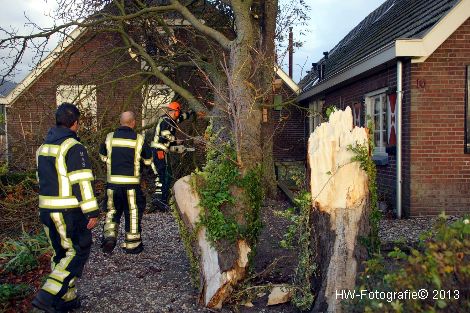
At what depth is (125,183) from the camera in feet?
21.4

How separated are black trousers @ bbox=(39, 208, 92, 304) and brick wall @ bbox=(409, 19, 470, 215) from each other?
621 centimetres

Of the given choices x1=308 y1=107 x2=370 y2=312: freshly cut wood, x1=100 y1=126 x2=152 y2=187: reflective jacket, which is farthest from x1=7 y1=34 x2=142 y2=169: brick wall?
x1=308 y1=107 x2=370 y2=312: freshly cut wood

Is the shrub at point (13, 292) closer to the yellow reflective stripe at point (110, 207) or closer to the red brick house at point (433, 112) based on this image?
the yellow reflective stripe at point (110, 207)

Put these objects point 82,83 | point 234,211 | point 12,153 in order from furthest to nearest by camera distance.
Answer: point 82,83, point 12,153, point 234,211

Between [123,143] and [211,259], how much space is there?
8.14 feet

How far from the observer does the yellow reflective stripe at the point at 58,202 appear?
455 centimetres

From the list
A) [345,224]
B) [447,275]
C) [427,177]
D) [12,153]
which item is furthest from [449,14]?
[12,153]

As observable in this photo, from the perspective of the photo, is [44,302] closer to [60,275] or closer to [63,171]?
[60,275]

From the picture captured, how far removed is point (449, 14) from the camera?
8328 millimetres

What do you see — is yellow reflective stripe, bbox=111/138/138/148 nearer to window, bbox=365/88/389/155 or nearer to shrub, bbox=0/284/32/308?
shrub, bbox=0/284/32/308

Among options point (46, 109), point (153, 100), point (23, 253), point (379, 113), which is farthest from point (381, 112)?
point (23, 253)

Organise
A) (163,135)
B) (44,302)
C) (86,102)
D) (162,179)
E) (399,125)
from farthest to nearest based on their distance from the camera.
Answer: (86,102)
(162,179)
(163,135)
(399,125)
(44,302)

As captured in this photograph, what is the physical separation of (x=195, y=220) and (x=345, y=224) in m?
1.57

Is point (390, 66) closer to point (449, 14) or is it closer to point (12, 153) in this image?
point (449, 14)
